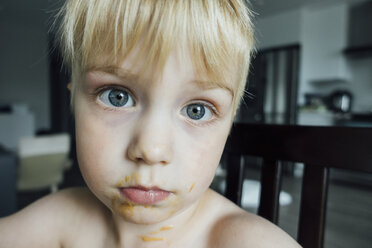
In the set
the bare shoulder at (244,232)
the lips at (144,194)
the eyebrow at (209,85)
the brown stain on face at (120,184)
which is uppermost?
the eyebrow at (209,85)

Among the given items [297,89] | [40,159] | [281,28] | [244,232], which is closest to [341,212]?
[297,89]

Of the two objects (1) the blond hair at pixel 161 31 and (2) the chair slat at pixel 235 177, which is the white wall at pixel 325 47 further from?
(1) the blond hair at pixel 161 31

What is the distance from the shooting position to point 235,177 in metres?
0.65

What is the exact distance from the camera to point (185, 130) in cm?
37

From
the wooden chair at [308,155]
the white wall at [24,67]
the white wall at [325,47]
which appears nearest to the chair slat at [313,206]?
the wooden chair at [308,155]

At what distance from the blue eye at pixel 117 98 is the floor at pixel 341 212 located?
2.09 m

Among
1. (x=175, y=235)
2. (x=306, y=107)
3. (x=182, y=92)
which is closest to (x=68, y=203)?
(x=175, y=235)

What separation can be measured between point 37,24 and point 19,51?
0.80m

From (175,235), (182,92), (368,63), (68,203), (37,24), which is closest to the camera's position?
(182,92)

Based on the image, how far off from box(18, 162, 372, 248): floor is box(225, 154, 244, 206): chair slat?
66.8 inches

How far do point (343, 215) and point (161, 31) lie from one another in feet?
9.48

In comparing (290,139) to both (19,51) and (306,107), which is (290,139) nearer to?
(306,107)

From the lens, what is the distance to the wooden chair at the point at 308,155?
45 centimetres

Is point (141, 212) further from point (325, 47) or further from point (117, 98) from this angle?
point (325, 47)
